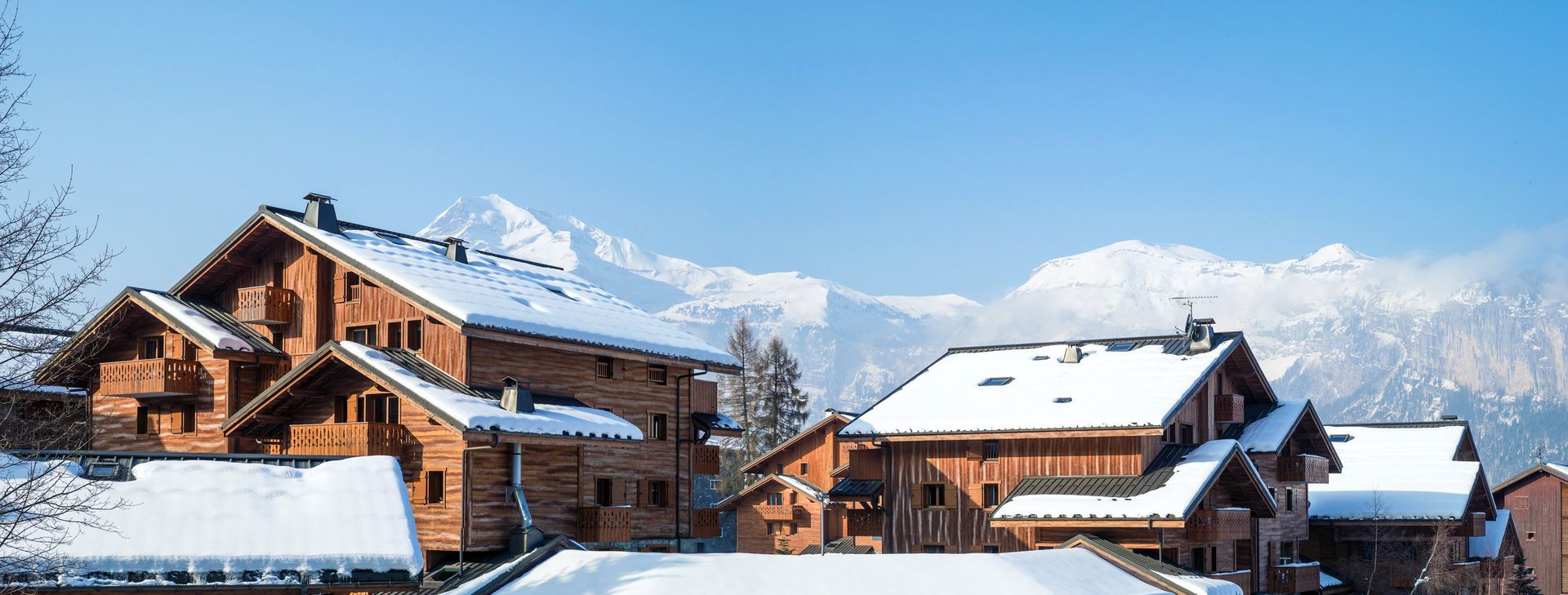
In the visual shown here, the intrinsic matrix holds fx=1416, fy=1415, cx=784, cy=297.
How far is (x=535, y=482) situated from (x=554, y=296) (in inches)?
310

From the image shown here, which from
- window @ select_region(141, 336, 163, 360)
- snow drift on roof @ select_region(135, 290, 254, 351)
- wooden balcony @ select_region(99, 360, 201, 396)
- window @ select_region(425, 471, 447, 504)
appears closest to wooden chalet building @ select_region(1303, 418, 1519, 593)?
window @ select_region(425, 471, 447, 504)

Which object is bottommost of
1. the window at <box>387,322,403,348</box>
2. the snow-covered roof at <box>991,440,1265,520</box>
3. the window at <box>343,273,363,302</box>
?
the snow-covered roof at <box>991,440,1265,520</box>

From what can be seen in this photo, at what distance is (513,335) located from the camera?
3603cm

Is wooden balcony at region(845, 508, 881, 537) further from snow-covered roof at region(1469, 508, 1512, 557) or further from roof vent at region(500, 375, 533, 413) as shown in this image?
snow-covered roof at region(1469, 508, 1512, 557)

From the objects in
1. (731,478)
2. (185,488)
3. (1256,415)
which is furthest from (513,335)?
(731,478)

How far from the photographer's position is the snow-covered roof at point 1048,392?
41500 mm

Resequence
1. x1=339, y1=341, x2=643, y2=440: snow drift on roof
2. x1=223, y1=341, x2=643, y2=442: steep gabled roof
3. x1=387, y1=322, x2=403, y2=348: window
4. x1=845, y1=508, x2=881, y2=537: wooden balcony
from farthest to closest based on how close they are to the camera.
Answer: x1=845, y1=508, x2=881, y2=537: wooden balcony, x1=387, y1=322, x2=403, y2=348: window, x1=223, y1=341, x2=643, y2=442: steep gabled roof, x1=339, y1=341, x2=643, y2=440: snow drift on roof

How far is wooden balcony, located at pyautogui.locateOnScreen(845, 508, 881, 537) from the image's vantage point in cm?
4612

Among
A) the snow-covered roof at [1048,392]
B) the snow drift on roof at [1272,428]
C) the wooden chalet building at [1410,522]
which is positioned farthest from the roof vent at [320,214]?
the wooden chalet building at [1410,522]

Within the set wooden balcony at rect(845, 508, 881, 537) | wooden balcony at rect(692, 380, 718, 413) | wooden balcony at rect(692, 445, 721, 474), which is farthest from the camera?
wooden balcony at rect(845, 508, 881, 537)

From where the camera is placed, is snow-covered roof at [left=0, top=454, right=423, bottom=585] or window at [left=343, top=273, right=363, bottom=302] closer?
snow-covered roof at [left=0, top=454, right=423, bottom=585]

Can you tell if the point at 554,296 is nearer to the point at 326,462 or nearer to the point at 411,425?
the point at 411,425

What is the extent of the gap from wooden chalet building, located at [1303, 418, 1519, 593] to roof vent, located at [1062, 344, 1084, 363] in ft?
42.0

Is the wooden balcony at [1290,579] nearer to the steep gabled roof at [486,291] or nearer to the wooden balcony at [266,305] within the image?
the steep gabled roof at [486,291]
